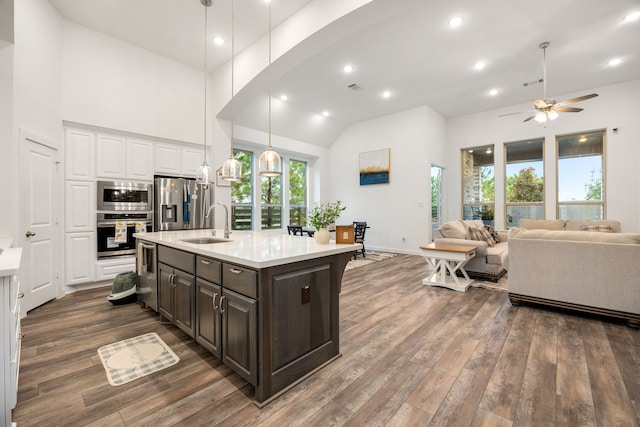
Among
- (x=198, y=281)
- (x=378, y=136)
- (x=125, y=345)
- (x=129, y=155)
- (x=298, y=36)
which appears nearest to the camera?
(x=198, y=281)

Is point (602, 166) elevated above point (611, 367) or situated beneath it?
elevated above

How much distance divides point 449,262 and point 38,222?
5.58 meters

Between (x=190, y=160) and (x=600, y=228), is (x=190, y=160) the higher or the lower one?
the higher one

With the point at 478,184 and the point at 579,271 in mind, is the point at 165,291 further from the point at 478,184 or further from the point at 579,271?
the point at 478,184

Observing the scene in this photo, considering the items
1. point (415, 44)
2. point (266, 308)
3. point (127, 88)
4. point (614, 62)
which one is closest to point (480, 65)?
point (415, 44)

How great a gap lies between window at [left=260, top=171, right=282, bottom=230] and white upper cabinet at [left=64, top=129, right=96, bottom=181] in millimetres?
3744

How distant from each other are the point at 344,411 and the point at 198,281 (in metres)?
1.40

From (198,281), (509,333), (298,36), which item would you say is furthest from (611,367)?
(298,36)

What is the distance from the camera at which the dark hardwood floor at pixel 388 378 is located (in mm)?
1591

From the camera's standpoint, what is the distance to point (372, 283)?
4.43 meters

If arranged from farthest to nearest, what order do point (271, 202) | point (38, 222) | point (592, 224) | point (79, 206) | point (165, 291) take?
1. point (271, 202)
2. point (592, 224)
3. point (79, 206)
4. point (38, 222)
5. point (165, 291)

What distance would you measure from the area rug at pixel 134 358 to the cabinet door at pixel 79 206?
2.42 meters

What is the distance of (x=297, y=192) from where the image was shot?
8.48 m

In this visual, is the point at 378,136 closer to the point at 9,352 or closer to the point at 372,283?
the point at 372,283
